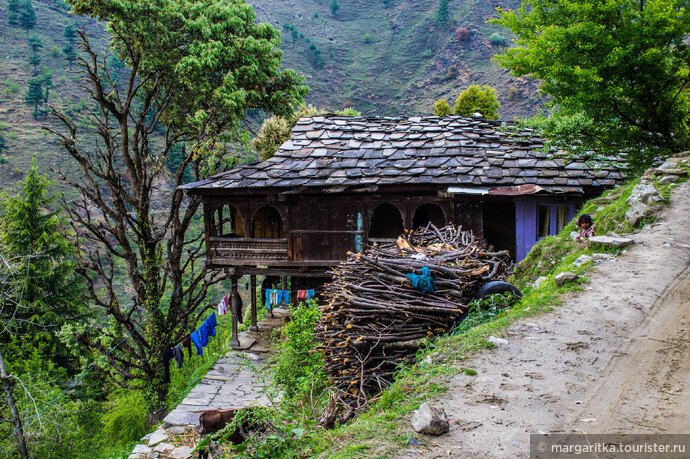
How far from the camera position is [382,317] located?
5.99 meters

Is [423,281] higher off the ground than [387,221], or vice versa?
[387,221]

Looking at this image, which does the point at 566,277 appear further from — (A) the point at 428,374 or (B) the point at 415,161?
(B) the point at 415,161

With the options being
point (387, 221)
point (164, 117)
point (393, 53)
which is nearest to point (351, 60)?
point (393, 53)

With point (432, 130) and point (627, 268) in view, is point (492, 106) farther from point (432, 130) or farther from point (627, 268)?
point (627, 268)

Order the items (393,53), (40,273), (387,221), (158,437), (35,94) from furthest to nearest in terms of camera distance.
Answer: (393,53) → (35,94) → (40,273) → (387,221) → (158,437)

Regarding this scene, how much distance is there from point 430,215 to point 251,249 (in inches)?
228

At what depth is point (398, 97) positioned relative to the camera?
177 ft

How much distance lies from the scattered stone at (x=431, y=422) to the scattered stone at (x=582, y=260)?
14.6 ft

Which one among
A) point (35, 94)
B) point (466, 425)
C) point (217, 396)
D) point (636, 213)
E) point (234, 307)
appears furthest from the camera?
point (35, 94)

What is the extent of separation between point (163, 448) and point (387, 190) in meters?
7.98

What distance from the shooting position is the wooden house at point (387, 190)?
1166 cm

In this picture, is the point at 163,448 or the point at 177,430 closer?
the point at 163,448

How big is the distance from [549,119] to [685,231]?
12.9 ft

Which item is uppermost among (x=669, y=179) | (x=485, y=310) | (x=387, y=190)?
(x=387, y=190)
